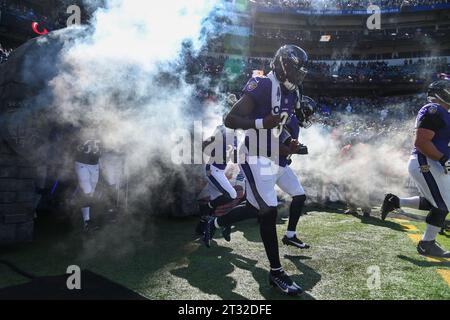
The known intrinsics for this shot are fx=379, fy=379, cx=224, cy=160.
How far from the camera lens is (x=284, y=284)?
9.95 feet

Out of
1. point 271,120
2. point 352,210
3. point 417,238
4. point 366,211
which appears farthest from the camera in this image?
point 352,210

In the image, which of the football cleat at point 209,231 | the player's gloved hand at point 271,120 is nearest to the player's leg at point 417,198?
the player's gloved hand at point 271,120

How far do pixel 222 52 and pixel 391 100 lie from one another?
12.4 metres

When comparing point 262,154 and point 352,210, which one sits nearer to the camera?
point 262,154

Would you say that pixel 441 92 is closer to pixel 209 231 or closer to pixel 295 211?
pixel 295 211

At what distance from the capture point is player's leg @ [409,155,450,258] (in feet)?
13.8

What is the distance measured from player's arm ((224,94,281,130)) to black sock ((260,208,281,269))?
74 centimetres

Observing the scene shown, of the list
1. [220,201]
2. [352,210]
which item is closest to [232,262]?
[220,201]

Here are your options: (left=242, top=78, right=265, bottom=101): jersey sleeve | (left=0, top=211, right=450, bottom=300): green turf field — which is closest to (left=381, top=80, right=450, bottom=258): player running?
(left=0, top=211, right=450, bottom=300): green turf field

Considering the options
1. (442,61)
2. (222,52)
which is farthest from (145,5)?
(442,61)

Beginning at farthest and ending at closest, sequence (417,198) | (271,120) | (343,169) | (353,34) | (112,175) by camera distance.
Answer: (353,34)
(343,169)
(112,175)
(417,198)
(271,120)

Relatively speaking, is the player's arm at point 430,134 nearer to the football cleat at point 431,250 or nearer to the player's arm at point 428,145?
the player's arm at point 428,145

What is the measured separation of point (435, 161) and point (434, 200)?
17.3 inches

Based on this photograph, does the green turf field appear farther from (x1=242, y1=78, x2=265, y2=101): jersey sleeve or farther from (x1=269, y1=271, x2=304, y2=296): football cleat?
(x1=242, y1=78, x2=265, y2=101): jersey sleeve
